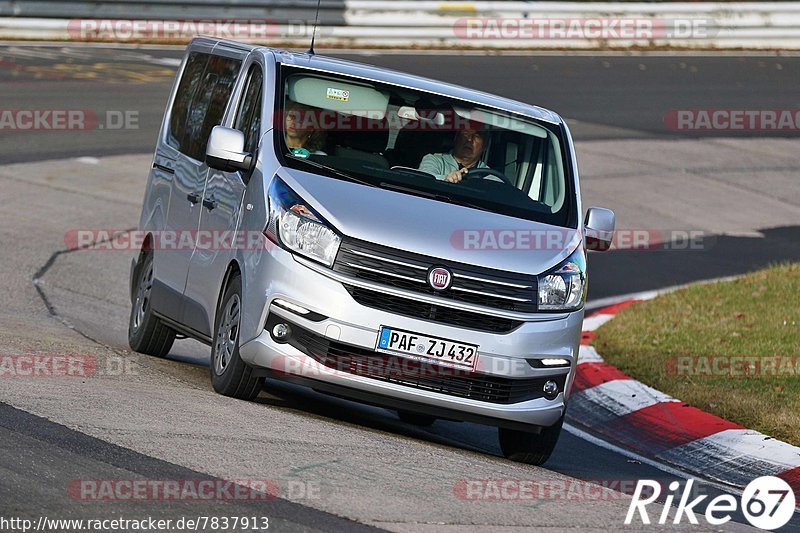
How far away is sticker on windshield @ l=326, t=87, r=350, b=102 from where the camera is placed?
826 cm

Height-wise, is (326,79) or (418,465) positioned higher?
(326,79)

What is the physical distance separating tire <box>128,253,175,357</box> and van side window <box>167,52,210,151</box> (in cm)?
82

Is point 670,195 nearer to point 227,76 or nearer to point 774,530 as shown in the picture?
point 227,76

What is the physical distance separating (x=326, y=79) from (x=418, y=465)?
2659 millimetres

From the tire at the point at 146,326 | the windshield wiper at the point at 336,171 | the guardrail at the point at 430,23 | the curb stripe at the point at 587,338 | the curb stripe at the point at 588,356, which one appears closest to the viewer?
the windshield wiper at the point at 336,171

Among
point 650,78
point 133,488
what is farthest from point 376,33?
point 133,488

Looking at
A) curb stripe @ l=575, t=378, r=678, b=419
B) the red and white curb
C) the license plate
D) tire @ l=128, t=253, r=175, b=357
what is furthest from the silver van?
curb stripe @ l=575, t=378, r=678, b=419

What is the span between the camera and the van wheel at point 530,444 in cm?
781

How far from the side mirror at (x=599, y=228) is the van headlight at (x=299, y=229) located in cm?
177

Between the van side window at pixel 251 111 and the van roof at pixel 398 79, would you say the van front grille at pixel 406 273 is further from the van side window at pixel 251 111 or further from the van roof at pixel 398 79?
the van roof at pixel 398 79

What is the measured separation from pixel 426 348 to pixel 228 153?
5.20 ft

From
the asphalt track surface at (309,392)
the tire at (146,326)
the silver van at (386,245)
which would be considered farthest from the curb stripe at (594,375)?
the tire at (146,326)

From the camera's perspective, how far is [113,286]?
12906mm

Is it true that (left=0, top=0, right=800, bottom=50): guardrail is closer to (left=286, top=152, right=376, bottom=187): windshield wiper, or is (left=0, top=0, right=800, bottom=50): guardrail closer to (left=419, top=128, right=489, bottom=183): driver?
(left=419, top=128, right=489, bottom=183): driver
